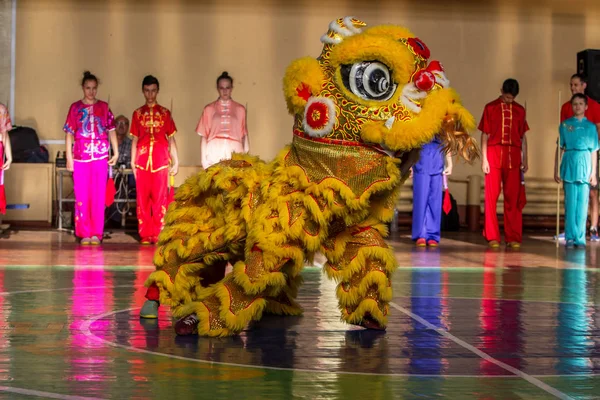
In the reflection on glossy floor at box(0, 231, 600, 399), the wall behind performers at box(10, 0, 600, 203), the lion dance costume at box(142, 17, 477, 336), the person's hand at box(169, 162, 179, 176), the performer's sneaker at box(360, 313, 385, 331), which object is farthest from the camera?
the wall behind performers at box(10, 0, 600, 203)

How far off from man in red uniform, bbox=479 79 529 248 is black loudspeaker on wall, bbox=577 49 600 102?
264 cm

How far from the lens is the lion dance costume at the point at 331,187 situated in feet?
14.0

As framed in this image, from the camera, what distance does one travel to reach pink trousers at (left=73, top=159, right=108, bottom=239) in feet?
32.7

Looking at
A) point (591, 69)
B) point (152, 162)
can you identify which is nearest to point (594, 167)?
point (591, 69)

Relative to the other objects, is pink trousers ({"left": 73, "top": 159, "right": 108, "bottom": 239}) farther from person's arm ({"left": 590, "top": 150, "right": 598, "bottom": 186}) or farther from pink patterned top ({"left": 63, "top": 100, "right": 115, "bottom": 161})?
person's arm ({"left": 590, "top": 150, "right": 598, "bottom": 186})

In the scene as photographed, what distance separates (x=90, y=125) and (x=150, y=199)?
941 millimetres

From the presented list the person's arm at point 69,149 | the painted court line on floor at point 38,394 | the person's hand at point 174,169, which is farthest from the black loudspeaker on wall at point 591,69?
the painted court line on floor at point 38,394

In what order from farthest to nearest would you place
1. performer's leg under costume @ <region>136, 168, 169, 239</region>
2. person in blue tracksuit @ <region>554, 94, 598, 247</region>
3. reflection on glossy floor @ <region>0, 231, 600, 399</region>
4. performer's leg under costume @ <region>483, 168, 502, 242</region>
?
1. person in blue tracksuit @ <region>554, 94, 598, 247</region>
2. performer's leg under costume @ <region>483, 168, 502, 242</region>
3. performer's leg under costume @ <region>136, 168, 169, 239</region>
4. reflection on glossy floor @ <region>0, 231, 600, 399</region>

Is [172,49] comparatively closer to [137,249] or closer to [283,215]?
[137,249]

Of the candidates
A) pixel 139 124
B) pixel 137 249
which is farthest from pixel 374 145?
pixel 139 124

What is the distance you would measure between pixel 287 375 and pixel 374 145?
3.85ft

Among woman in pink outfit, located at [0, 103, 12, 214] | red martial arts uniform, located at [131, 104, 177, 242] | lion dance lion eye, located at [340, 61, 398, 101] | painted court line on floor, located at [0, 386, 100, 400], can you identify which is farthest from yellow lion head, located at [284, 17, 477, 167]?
woman in pink outfit, located at [0, 103, 12, 214]

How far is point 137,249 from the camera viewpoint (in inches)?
366

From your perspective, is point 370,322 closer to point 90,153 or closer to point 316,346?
point 316,346
